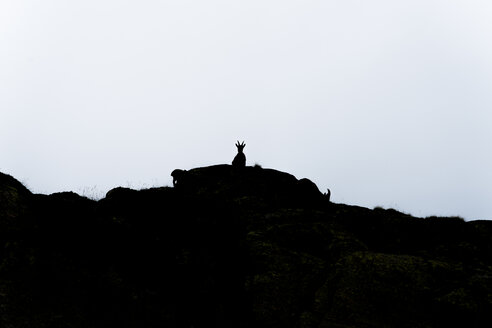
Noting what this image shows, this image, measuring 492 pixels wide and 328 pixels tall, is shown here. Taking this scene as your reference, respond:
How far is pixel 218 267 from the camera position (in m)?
12.2

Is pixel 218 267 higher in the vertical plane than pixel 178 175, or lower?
lower

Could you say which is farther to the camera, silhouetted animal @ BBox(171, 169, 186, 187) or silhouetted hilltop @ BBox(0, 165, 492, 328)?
silhouetted animal @ BBox(171, 169, 186, 187)

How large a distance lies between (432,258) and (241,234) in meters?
5.65

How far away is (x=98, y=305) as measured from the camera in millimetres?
10430

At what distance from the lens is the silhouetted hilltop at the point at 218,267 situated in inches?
409

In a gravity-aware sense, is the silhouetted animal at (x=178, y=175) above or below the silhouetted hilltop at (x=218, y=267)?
above

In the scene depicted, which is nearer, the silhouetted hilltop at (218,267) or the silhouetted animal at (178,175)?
the silhouetted hilltop at (218,267)

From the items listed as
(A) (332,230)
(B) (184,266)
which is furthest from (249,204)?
(B) (184,266)

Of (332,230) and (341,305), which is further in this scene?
(332,230)

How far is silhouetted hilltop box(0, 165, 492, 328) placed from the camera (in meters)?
10.4

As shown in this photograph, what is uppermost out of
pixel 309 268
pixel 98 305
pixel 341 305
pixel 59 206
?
pixel 59 206

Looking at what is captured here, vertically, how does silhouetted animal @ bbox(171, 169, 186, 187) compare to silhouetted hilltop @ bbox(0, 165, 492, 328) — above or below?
above

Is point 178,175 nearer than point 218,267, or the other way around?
point 218,267

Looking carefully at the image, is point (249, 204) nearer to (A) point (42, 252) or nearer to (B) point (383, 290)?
(B) point (383, 290)
